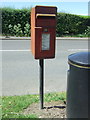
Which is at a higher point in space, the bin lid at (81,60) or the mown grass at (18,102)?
the bin lid at (81,60)

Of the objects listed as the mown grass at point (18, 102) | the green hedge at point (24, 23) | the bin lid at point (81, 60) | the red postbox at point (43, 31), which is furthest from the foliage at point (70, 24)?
the bin lid at point (81, 60)

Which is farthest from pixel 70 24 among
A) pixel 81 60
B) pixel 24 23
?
pixel 81 60

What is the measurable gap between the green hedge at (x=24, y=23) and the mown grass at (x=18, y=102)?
48.3 feet

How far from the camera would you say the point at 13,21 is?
19.3 m

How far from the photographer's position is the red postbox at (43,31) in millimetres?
3486

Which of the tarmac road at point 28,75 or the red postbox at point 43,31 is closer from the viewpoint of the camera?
the red postbox at point 43,31

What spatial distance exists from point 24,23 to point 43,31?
1631cm

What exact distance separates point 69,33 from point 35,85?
Answer: 16.1 m

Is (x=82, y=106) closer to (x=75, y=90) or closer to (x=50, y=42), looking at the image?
(x=75, y=90)

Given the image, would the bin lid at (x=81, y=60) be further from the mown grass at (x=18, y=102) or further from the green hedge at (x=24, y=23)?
the green hedge at (x=24, y=23)

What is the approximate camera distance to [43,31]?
11.7ft

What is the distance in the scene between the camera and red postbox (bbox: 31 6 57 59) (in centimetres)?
349

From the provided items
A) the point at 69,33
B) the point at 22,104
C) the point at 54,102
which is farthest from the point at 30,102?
the point at 69,33

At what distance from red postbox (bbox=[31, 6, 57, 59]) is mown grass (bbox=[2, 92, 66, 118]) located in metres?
1.00
